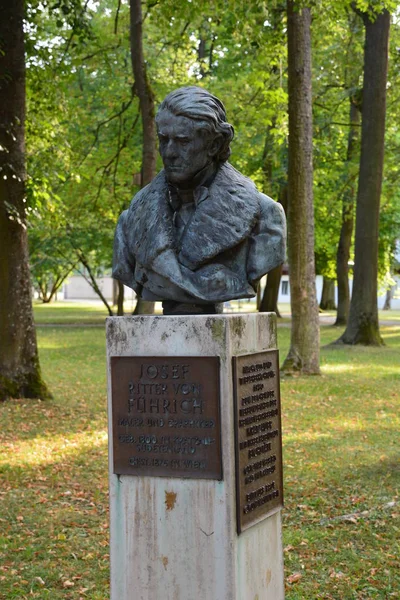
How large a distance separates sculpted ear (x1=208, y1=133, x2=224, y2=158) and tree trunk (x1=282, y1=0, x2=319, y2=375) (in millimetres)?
10733

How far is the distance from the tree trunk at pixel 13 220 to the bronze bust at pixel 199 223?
7188 millimetres

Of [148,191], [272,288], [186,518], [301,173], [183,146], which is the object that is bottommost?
[186,518]

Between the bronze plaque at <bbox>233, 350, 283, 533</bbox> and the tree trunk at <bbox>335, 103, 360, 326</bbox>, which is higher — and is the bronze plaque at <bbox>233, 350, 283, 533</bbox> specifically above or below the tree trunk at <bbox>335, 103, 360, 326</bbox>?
below

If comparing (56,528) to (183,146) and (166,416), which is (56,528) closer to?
(166,416)

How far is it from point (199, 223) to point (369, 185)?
1791cm

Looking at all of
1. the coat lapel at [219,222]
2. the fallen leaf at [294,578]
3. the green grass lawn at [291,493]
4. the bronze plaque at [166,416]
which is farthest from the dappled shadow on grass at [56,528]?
the coat lapel at [219,222]

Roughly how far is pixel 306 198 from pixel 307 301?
1816mm

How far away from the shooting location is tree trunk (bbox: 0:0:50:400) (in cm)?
1267


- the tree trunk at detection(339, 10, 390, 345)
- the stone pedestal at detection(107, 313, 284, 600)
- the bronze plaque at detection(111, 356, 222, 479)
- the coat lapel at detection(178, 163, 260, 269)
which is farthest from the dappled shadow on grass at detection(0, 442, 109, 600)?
the tree trunk at detection(339, 10, 390, 345)

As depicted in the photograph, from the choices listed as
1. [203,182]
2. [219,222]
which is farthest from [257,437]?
[203,182]

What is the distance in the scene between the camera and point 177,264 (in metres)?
5.47

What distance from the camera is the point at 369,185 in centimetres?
2278

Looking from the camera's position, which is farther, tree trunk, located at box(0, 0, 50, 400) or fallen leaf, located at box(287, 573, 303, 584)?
tree trunk, located at box(0, 0, 50, 400)

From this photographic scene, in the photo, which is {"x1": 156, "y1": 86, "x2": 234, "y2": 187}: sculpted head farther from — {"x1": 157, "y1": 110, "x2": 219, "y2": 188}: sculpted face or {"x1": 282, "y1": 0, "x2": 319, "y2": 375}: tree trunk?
{"x1": 282, "y1": 0, "x2": 319, "y2": 375}: tree trunk
